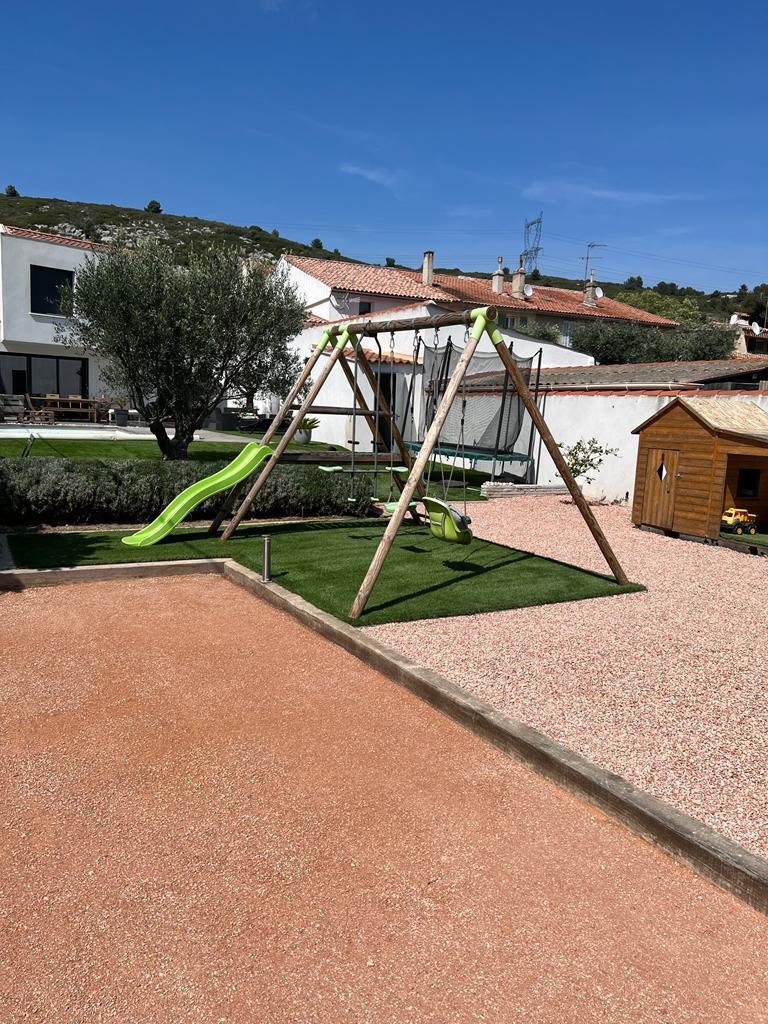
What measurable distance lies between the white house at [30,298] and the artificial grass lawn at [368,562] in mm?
19614

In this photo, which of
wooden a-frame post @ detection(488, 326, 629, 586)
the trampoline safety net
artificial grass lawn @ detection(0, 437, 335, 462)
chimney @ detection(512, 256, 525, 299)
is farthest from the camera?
chimney @ detection(512, 256, 525, 299)

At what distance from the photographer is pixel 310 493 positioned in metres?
12.7

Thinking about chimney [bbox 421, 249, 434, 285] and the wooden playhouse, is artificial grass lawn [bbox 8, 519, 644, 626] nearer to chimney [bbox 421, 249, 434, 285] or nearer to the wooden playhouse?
the wooden playhouse

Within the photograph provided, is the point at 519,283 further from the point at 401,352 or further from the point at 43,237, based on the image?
the point at 43,237

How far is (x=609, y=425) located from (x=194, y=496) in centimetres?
1062

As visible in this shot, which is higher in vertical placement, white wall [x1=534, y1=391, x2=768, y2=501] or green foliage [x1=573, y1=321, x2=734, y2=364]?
green foliage [x1=573, y1=321, x2=734, y2=364]

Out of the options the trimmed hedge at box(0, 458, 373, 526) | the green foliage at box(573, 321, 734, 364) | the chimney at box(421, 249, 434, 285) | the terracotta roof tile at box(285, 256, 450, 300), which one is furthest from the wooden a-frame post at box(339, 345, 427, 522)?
the chimney at box(421, 249, 434, 285)

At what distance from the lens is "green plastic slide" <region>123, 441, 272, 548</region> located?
32.6 feet

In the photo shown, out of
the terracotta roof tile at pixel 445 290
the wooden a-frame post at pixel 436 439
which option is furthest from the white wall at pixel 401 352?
the wooden a-frame post at pixel 436 439

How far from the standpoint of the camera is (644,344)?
35.9m

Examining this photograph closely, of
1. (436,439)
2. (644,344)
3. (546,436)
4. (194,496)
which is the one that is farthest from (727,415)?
(644,344)

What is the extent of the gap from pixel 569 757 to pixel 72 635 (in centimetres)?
456

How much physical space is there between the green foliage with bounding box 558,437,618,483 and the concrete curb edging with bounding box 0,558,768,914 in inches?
419

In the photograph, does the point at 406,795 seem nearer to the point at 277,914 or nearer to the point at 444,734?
the point at 444,734
